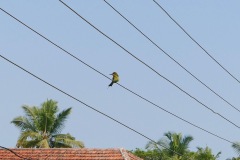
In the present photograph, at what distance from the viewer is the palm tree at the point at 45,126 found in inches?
1115

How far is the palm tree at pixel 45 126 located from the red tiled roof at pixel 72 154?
31.9ft

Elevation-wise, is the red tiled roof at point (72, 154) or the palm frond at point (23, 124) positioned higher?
the palm frond at point (23, 124)

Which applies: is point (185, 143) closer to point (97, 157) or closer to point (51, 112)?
point (51, 112)

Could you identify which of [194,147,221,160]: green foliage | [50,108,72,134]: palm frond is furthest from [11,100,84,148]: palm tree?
[194,147,221,160]: green foliage

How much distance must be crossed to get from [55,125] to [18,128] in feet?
6.62

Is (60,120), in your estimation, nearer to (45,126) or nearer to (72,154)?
(45,126)

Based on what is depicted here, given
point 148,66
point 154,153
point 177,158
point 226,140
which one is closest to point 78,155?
point 226,140

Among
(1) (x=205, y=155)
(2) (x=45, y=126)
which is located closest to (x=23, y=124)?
(2) (x=45, y=126)

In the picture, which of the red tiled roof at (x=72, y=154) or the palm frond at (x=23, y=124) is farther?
the palm frond at (x=23, y=124)

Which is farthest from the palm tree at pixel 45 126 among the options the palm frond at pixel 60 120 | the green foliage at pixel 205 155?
the green foliage at pixel 205 155

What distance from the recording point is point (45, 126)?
2878 centimetres

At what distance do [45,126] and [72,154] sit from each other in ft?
37.0

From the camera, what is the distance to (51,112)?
2919 centimetres

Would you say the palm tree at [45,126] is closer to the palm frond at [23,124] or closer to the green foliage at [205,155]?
the palm frond at [23,124]
